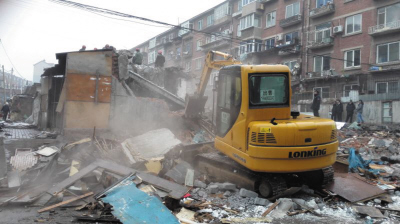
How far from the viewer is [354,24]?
2370cm

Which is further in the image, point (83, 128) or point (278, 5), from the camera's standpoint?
point (278, 5)

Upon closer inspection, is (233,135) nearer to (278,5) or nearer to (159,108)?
(159,108)

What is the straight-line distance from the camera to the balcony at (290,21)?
27281mm

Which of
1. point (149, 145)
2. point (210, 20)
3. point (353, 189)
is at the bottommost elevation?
point (353, 189)

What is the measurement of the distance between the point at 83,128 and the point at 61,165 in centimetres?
314

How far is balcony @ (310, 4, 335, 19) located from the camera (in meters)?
24.7

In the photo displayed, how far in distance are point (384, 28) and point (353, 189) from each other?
67.9ft

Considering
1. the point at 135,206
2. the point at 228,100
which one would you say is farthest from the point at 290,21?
the point at 135,206

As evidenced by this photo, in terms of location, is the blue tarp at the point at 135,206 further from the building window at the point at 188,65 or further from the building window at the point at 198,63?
the building window at the point at 188,65

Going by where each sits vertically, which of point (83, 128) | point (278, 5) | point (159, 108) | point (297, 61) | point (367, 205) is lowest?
A: point (367, 205)

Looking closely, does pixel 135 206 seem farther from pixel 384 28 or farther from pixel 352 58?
pixel 352 58

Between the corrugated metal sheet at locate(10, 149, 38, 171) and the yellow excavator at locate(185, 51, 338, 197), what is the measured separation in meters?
4.76

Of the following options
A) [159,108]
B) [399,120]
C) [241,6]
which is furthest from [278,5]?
[159,108]

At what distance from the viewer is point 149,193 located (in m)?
5.00
